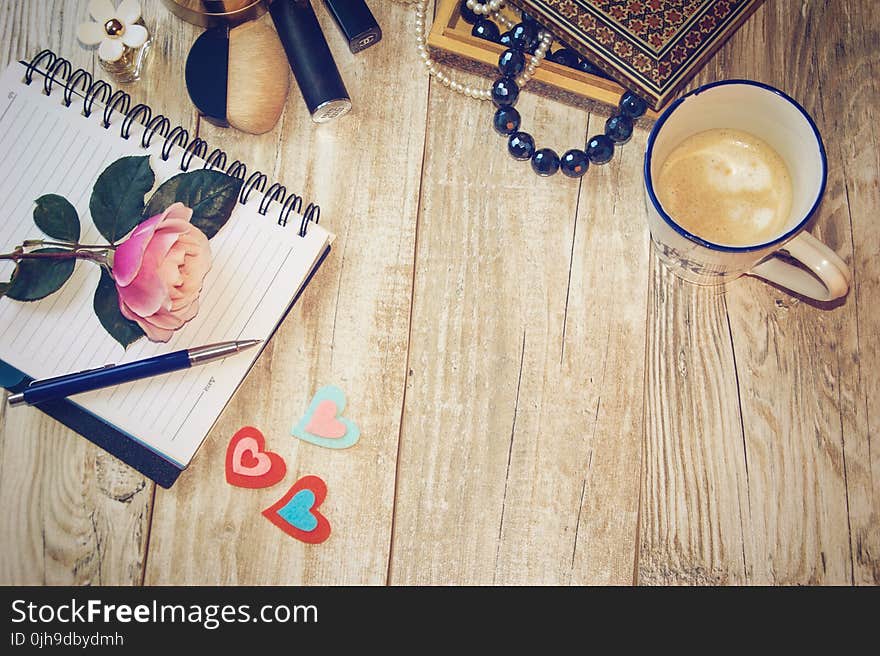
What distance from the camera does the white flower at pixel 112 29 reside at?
0.87 m

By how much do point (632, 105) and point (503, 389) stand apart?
13.6 inches

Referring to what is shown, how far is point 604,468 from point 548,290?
206 millimetres

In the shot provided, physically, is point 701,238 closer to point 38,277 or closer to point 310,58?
point 310,58

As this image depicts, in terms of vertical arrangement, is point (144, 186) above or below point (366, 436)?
above

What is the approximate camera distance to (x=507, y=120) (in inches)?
34.4

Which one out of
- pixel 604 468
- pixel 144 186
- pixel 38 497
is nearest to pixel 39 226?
pixel 144 186

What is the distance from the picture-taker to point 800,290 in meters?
0.79

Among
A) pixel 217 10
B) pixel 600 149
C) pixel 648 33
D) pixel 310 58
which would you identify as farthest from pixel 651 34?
pixel 217 10

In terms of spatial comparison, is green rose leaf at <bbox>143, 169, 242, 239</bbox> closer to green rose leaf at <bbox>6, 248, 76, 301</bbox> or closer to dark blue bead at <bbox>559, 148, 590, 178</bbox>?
green rose leaf at <bbox>6, 248, 76, 301</bbox>

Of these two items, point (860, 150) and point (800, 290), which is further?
point (860, 150)

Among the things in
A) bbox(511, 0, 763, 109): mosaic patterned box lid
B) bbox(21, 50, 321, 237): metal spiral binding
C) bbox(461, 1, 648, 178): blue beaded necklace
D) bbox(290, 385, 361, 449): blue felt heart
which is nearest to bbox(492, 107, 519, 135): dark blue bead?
bbox(461, 1, 648, 178): blue beaded necklace

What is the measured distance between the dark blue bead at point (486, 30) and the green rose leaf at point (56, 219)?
49 centimetres

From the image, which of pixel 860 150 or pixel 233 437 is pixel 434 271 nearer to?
pixel 233 437
